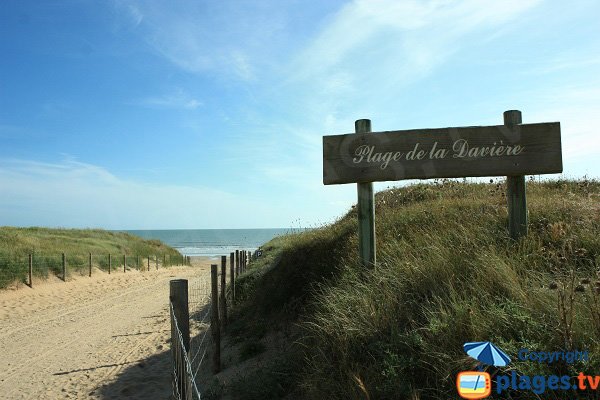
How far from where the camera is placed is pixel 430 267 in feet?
14.7

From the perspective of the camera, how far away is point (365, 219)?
19.4 feet

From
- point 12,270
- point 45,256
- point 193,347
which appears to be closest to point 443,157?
point 193,347

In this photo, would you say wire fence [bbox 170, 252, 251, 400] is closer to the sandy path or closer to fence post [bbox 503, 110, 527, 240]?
the sandy path

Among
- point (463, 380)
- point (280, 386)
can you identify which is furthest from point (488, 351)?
point (280, 386)

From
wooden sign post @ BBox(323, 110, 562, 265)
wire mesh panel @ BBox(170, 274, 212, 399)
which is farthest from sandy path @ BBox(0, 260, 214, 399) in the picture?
wooden sign post @ BBox(323, 110, 562, 265)

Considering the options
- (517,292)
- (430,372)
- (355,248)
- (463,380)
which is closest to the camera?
(463,380)

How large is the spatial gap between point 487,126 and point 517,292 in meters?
3.03

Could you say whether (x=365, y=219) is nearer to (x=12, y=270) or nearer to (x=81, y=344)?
(x=81, y=344)

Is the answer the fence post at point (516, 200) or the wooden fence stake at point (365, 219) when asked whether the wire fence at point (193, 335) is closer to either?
the wooden fence stake at point (365, 219)

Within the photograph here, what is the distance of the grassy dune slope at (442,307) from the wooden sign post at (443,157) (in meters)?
0.54

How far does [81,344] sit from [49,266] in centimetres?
1332

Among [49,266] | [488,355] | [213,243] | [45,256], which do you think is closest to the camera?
[488,355]

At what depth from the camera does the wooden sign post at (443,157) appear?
557 cm

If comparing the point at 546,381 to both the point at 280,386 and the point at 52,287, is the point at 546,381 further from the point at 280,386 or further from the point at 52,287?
the point at 52,287
